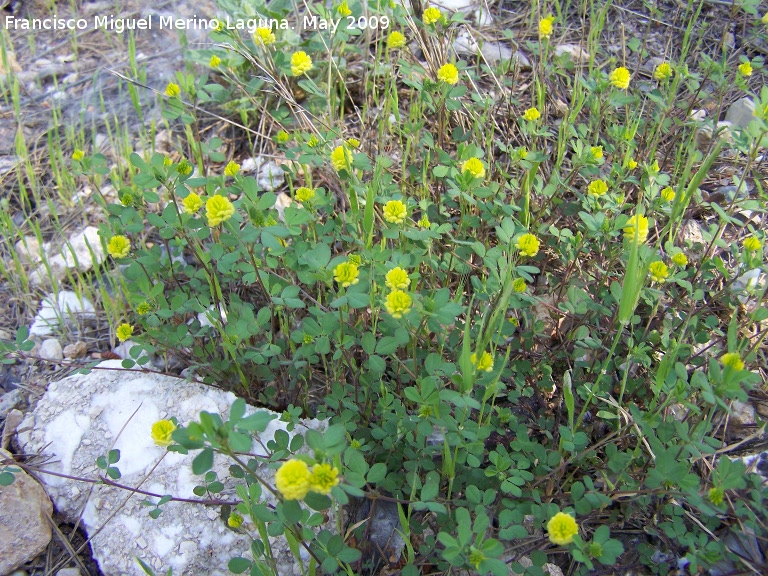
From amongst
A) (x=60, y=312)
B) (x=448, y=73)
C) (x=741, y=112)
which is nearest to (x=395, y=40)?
(x=448, y=73)

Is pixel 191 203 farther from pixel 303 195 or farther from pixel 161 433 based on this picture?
pixel 161 433

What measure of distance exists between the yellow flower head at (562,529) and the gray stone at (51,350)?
212 cm

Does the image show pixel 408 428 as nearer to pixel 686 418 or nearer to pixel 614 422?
pixel 614 422

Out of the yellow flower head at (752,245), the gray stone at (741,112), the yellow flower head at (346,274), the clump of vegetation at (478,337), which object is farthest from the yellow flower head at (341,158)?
the gray stone at (741,112)

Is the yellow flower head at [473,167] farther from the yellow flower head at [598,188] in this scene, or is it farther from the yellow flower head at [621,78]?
the yellow flower head at [621,78]

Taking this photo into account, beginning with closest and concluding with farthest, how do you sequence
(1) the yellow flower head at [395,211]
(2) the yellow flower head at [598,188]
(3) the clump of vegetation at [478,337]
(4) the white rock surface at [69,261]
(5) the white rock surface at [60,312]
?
1. (3) the clump of vegetation at [478,337]
2. (1) the yellow flower head at [395,211]
3. (2) the yellow flower head at [598,188]
4. (5) the white rock surface at [60,312]
5. (4) the white rock surface at [69,261]

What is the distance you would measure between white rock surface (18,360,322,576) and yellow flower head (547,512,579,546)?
33.7 inches

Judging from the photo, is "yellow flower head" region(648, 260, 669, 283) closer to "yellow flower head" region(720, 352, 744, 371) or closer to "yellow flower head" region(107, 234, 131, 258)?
"yellow flower head" region(720, 352, 744, 371)

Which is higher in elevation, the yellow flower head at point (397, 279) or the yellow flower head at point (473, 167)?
the yellow flower head at point (473, 167)

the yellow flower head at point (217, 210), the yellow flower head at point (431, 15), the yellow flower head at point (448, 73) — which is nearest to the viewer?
the yellow flower head at point (217, 210)

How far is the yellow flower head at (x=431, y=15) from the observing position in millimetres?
2439

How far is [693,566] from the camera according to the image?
5.26ft

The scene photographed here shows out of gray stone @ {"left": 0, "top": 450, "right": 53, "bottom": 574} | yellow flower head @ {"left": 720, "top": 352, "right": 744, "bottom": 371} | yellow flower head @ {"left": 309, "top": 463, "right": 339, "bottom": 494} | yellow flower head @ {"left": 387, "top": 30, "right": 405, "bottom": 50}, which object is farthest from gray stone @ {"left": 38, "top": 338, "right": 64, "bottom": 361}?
yellow flower head @ {"left": 720, "top": 352, "right": 744, "bottom": 371}

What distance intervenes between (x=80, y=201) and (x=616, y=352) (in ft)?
8.92
